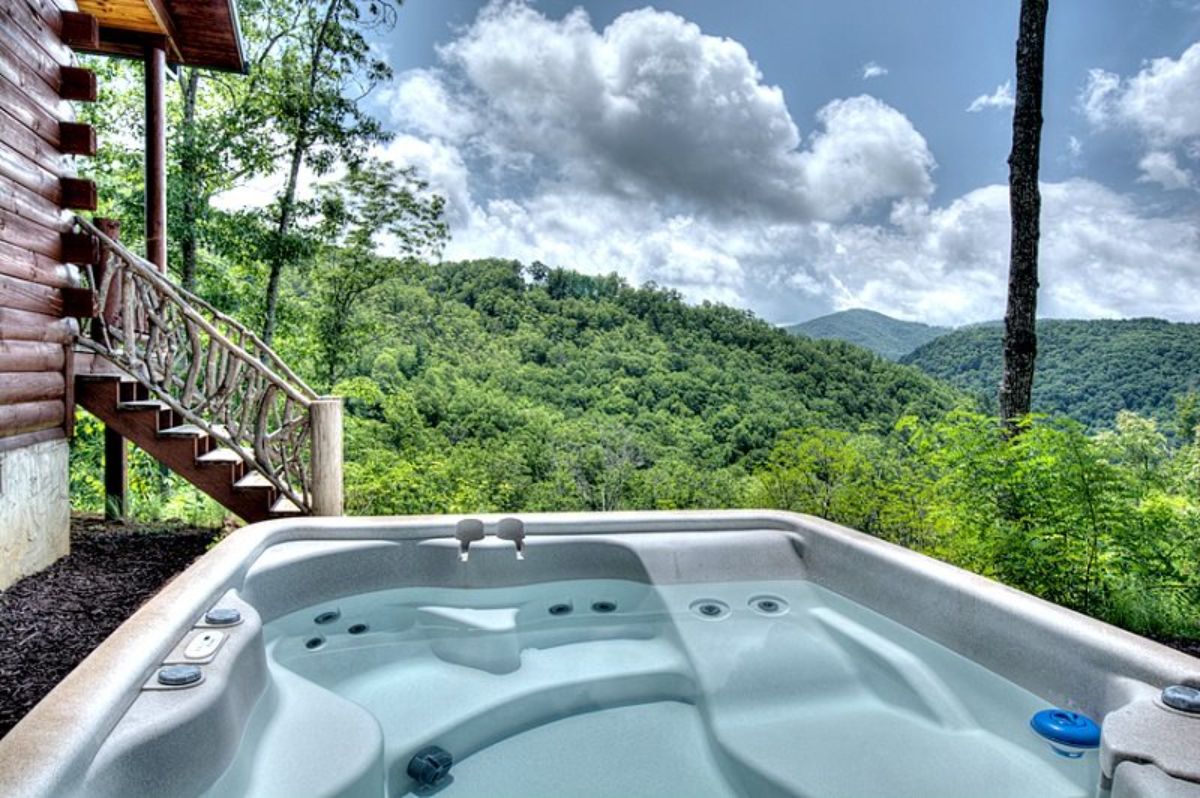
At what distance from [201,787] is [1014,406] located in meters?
4.38

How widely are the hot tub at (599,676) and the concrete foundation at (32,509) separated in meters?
1.64

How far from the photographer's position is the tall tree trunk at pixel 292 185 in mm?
7746

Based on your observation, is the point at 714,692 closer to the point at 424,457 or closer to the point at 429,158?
the point at 424,457

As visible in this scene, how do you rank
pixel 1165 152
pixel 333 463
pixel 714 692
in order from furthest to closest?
pixel 1165 152
pixel 333 463
pixel 714 692

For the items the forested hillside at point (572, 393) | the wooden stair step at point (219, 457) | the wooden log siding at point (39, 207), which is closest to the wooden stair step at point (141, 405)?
the wooden log siding at point (39, 207)

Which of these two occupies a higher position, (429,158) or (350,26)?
(350,26)

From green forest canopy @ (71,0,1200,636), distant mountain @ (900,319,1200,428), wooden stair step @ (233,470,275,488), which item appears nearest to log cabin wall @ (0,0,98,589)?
wooden stair step @ (233,470,275,488)

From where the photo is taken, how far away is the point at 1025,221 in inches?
173

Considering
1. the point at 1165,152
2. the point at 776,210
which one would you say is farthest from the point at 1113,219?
the point at 776,210

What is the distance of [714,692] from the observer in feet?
6.89

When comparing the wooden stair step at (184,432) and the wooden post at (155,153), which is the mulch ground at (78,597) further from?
the wooden post at (155,153)

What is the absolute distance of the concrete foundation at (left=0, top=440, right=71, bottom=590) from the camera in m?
3.38

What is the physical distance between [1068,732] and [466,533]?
1.98m

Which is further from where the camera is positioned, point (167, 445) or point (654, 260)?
point (654, 260)
